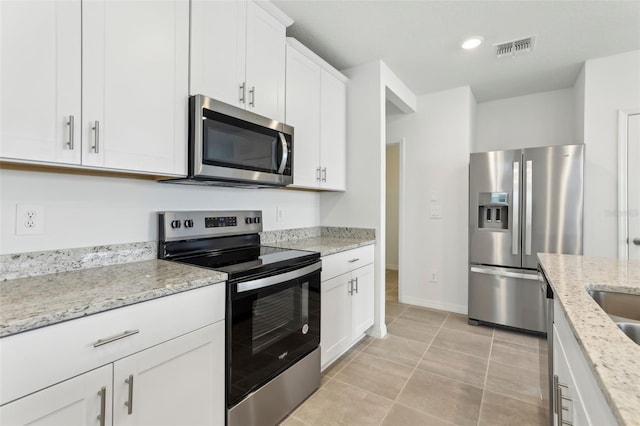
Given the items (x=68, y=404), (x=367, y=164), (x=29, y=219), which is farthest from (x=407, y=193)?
(x=68, y=404)

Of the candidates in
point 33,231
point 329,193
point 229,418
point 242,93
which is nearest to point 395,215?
point 329,193

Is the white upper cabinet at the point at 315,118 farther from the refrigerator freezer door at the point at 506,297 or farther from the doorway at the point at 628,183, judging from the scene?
the doorway at the point at 628,183

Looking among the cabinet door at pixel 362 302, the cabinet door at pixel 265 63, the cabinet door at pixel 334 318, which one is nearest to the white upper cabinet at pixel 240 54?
the cabinet door at pixel 265 63

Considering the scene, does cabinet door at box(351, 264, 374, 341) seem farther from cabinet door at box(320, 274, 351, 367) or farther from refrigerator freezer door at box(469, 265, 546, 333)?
refrigerator freezer door at box(469, 265, 546, 333)

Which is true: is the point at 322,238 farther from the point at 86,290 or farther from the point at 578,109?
the point at 578,109

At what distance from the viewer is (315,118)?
2494 millimetres

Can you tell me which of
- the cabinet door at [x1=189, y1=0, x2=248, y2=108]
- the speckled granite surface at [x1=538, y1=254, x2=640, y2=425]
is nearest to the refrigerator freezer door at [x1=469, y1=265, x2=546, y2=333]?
the speckled granite surface at [x1=538, y1=254, x2=640, y2=425]

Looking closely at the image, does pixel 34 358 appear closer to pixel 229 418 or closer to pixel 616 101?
pixel 229 418

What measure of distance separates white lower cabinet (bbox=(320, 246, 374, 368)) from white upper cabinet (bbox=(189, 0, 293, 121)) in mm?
1146

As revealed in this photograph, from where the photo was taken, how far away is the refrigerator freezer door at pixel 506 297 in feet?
9.30

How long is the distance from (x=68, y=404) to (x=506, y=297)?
3.26m

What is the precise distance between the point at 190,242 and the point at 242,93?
0.92 m

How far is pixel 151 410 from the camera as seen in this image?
3.63 feet

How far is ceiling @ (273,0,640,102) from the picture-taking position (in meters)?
2.05
